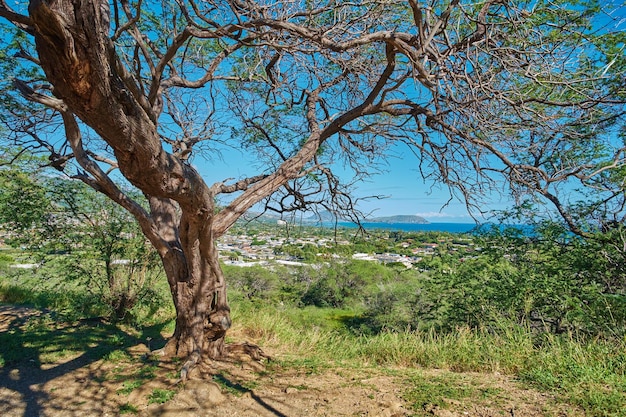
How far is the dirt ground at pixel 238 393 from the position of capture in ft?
9.10

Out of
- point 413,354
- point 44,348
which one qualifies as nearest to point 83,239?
point 44,348

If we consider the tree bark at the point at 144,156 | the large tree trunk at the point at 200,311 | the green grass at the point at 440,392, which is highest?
the tree bark at the point at 144,156

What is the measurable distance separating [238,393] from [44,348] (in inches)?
109

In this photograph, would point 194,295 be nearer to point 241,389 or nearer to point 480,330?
point 241,389

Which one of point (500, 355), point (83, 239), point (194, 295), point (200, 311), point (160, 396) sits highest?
point (83, 239)

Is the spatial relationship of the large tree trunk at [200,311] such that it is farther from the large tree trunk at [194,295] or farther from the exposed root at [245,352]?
the exposed root at [245,352]

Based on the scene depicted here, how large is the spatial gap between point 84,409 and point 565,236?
6707mm

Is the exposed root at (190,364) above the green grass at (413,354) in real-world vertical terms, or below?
above

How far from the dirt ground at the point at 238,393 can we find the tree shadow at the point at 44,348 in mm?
16

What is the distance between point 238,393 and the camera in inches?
121

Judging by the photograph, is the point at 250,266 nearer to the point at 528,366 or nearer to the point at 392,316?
the point at 392,316

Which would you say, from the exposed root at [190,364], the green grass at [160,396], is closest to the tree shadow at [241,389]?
the exposed root at [190,364]

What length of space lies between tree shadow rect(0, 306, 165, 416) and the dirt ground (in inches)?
0.6

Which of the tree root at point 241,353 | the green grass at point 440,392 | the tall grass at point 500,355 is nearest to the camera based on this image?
the green grass at point 440,392
